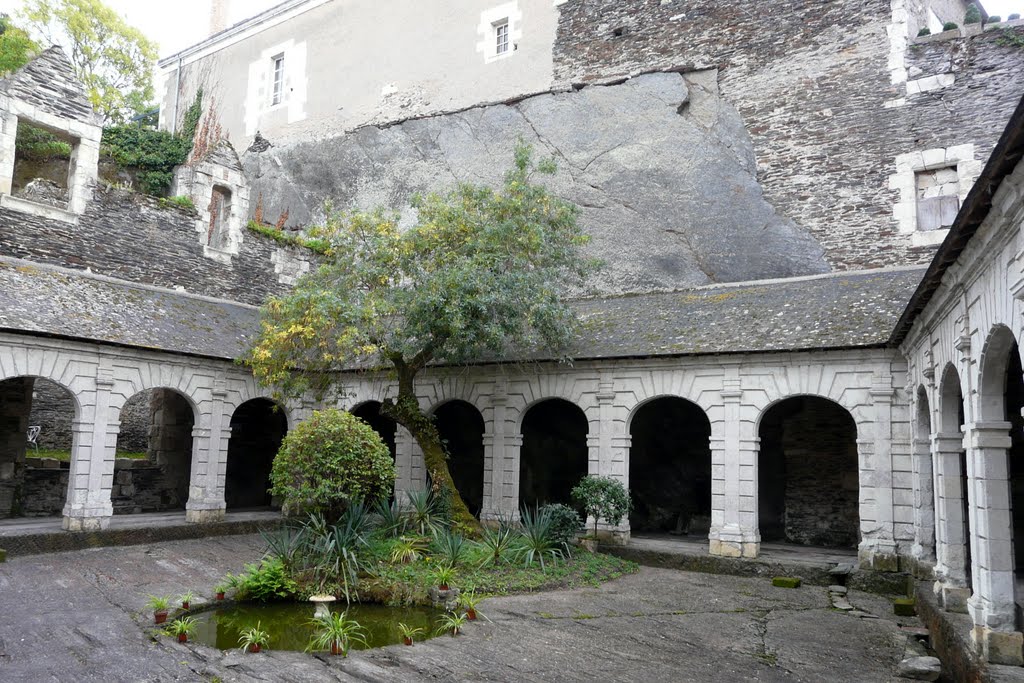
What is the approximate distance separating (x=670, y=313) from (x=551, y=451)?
4.39m

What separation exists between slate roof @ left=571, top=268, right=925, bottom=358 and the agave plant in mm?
3111

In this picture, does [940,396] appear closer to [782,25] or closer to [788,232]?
[788,232]

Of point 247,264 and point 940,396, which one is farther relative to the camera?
point 247,264

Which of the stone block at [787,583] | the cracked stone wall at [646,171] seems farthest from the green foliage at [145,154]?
the stone block at [787,583]

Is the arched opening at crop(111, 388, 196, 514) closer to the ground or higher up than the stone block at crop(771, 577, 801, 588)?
higher up

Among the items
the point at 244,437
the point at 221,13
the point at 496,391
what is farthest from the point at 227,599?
the point at 221,13

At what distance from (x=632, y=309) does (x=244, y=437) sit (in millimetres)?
9728

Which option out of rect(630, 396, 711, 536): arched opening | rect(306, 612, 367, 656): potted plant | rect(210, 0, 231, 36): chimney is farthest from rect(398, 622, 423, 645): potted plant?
rect(210, 0, 231, 36): chimney

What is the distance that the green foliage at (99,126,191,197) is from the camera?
2312 cm

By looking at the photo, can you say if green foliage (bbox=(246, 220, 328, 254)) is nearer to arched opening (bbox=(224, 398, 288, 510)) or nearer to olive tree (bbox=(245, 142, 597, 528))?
arched opening (bbox=(224, 398, 288, 510))

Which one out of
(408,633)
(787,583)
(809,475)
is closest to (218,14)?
(809,475)

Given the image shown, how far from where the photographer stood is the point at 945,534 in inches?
318

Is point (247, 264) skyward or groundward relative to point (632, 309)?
skyward

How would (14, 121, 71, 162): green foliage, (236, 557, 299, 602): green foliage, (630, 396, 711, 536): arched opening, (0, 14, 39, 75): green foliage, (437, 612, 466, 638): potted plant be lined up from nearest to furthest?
1. (437, 612, 466, 638): potted plant
2. (236, 557, 299, 602): green foliage
3. (630, 396, 711, 536): arched opening
4. (14, 121, 71, 162): green foliage
5. (0, 14, 39, 75): green foliage
